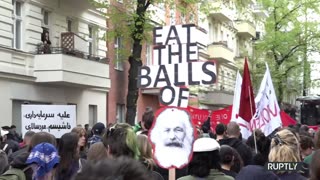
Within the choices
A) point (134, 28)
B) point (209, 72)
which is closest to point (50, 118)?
point (209, 72)

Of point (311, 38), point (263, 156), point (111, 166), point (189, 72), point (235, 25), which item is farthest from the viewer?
point (235, 25)

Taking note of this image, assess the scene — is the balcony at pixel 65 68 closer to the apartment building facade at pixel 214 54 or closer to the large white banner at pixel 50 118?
the apartment building facade at pixel 214 54

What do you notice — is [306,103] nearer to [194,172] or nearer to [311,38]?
[311,38]

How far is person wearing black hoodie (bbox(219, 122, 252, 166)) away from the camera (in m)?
8.30

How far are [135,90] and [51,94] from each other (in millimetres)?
3078

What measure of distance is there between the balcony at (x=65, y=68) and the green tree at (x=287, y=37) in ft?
56.1

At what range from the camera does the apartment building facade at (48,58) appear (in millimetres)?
19734

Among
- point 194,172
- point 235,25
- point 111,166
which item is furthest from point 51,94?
point 235,25

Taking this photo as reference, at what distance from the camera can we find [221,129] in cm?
907

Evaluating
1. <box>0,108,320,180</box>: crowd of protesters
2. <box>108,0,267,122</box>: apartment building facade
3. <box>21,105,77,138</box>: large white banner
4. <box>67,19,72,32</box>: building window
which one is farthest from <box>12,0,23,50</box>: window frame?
<box>0,108,320,180</box>: crowd of protesters

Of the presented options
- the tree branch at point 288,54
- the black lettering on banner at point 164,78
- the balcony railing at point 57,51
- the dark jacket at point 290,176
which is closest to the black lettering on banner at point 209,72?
the black lettering on banner at point 164,78

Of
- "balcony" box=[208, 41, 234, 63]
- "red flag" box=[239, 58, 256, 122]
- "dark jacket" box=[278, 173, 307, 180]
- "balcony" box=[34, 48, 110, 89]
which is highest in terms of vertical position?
"balcony" box=[208, 41, 234, 63]

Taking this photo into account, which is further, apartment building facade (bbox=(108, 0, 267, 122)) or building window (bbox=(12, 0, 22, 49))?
apartment building facade (bbox=(108, 0, 267, 122))

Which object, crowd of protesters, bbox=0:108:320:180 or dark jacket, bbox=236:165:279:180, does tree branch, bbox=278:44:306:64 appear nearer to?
crowd of protesters, bbox=0:108:320:180
